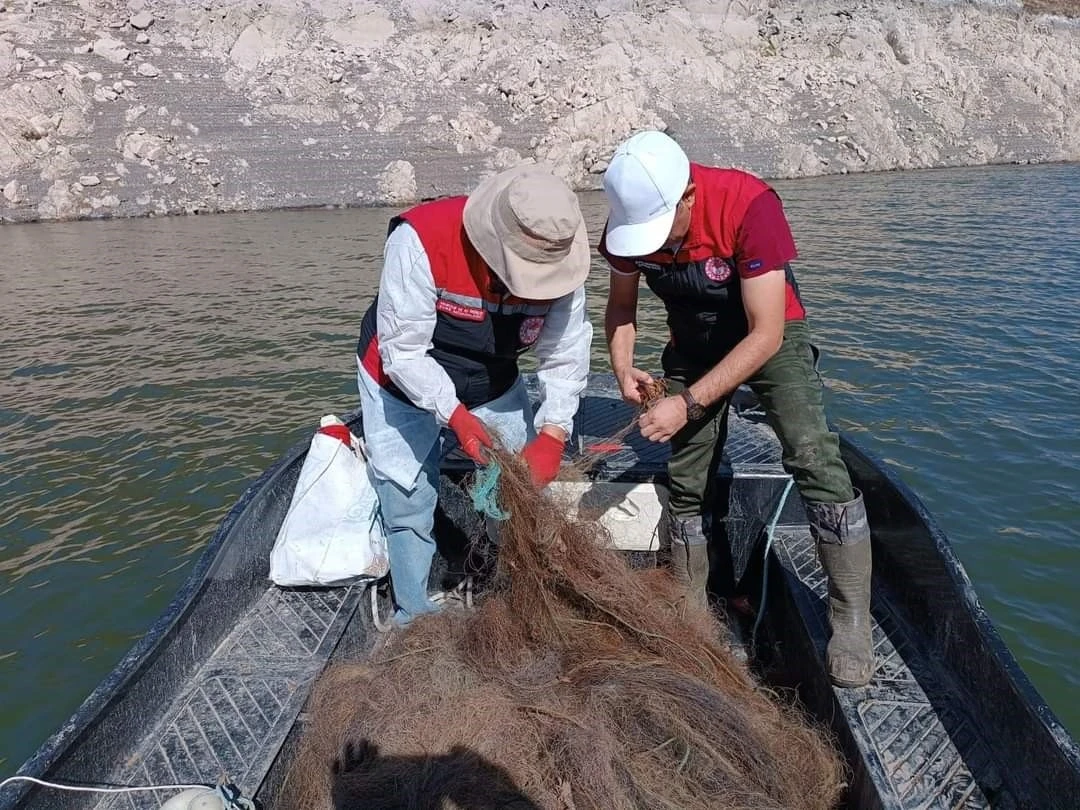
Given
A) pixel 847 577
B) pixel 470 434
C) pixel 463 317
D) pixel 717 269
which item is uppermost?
pixel 717 269

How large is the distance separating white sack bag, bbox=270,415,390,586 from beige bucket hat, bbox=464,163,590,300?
1.47 meters

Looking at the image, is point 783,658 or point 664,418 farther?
point 783,658

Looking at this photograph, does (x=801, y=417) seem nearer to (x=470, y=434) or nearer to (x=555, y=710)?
(x=470, y=434)

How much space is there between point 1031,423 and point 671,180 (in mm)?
6208

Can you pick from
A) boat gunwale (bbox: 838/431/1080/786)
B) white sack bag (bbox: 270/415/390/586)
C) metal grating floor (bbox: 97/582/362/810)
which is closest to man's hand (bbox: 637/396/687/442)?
boat gunwale (bbox: 838/431/1080/786)

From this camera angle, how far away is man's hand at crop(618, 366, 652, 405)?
3.55 metres

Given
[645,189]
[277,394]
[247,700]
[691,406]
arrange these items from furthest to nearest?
[277,394] < [691,406] < [247,700] < [645,189]

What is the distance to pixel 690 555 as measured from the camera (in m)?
3.64

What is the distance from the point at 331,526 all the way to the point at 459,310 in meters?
1.33

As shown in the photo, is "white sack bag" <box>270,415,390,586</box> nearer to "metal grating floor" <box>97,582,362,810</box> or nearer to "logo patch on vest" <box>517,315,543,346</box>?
"metal grating floor" <box>97,582,362,810</box>

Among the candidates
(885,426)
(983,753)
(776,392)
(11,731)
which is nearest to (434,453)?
(776,392)

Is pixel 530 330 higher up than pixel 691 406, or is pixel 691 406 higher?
pixel 530 330

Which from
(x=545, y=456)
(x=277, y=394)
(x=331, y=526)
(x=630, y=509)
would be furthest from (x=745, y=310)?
(x=277, y=394)

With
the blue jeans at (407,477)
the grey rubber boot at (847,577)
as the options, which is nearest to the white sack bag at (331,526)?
the blue jeans at (407,477)
